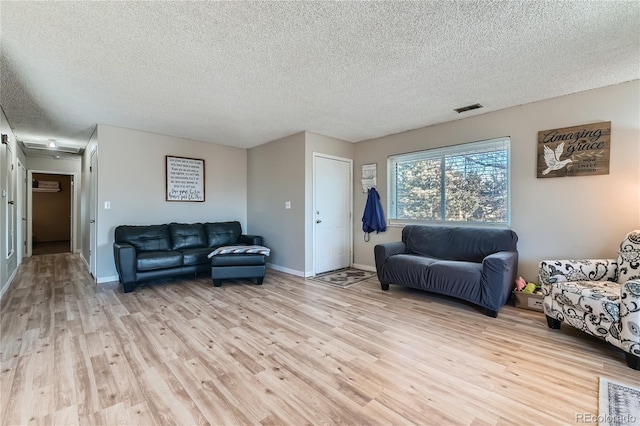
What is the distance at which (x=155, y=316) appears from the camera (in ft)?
9.58

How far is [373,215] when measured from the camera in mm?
4836

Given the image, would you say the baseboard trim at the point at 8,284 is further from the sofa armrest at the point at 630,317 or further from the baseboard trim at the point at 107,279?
the sofa armrest at the point at 630,317

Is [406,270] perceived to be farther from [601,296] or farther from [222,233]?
[222,233]

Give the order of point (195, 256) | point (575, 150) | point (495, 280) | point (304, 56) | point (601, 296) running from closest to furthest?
1. point (601, 296)
2. point (304, 56)
3. point (495, 280)
4. point (575, 150)
5. point (195, 256)

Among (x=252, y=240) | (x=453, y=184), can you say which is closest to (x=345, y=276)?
(x=252, y=240)

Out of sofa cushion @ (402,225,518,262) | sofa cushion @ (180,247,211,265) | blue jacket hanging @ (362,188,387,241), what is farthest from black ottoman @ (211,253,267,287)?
sofa cushion @ (402,225,518,262)

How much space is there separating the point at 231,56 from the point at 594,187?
380 cm

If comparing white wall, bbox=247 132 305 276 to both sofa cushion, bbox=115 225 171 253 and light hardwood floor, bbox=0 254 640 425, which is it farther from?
sofa cushion, bbox=115 225 171 253

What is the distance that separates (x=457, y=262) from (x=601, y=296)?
1.27 meters

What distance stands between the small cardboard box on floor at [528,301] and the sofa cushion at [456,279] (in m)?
0.54

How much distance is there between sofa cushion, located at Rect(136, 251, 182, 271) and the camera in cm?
379

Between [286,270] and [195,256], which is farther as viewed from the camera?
[286,270]

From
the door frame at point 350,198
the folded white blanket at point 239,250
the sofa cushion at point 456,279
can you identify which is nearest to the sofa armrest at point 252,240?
the folded white blanket at point 239,250

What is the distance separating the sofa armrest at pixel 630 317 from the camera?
1.93m
